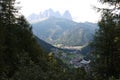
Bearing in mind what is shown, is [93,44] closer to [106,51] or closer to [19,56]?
[106,51]

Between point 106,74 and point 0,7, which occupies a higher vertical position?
point 0,7

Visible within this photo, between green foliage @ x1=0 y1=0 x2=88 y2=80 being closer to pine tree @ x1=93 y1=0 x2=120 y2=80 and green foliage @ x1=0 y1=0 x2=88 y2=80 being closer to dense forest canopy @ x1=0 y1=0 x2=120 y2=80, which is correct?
dense forest canopy @ x1=0 y1=0 x2=120 y2=80

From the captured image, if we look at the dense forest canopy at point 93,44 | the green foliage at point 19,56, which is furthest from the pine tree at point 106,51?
the green foliage at point 19,56

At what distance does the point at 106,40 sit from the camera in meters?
29.9

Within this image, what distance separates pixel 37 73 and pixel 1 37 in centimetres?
1634

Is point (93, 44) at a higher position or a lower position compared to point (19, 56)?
lower

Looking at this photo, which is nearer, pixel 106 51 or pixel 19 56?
pixel 19 56

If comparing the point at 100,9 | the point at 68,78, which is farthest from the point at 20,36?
the point at 68,78

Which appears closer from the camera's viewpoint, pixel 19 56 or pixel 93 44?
pixel 19 56

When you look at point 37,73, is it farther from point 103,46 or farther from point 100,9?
point 103,46

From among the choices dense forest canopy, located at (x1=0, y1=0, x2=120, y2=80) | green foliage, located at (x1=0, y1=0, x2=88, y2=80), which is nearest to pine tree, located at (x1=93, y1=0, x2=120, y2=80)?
dense forest canopy, located at (x1=0, y1=0, x2=120, y2=80)

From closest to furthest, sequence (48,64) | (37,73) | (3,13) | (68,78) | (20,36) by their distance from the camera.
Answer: (37,73), (68,78), (48,64), (3,13), (20,36)

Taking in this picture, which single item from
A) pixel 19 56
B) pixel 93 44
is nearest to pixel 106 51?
pixel 93 44

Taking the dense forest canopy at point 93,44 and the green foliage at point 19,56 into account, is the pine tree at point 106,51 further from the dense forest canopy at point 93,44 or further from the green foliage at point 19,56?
the green foliage at point 19,56
